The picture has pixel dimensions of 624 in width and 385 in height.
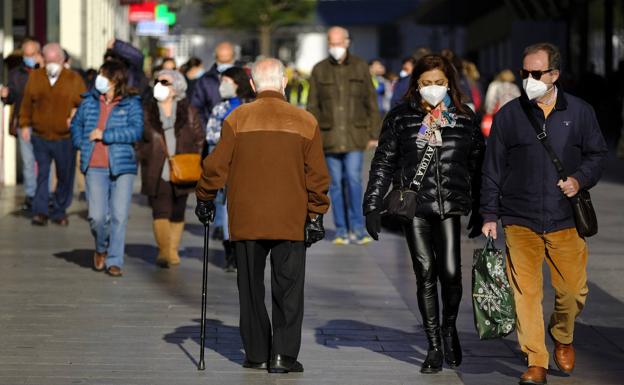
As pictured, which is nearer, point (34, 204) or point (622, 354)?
point (622, 354)

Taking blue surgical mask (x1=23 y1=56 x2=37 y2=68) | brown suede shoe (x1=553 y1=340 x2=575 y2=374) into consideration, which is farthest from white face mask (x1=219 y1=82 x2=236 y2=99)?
blue surgical mask (x1=23 y1=56 x2=37 y2=68)

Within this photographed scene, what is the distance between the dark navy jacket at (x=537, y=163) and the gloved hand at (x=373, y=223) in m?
0.57

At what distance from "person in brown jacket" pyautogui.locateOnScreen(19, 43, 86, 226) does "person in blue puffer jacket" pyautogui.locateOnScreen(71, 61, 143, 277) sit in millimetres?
3841

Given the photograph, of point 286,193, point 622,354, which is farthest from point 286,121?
point 622,354

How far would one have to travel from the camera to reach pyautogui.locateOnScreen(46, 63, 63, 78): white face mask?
16.3 meters

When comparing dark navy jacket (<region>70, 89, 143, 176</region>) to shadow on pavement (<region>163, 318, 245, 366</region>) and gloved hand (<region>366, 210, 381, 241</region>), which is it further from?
gloved hand (<region>366, 210, 381, 241</region>)

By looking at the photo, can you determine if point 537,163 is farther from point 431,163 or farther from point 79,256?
point 79,256

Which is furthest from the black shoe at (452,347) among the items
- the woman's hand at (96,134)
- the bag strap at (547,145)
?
the woman's hand at (96,134)

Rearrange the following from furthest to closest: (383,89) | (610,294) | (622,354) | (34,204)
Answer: (383,89)
(34,204)
(610,294)
(622,354)

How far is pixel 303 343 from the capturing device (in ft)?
30.4

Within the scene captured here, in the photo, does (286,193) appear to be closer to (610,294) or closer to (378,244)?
(610,294)

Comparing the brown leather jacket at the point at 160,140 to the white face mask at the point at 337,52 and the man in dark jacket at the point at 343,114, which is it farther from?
the white face mask at the point at 337,52

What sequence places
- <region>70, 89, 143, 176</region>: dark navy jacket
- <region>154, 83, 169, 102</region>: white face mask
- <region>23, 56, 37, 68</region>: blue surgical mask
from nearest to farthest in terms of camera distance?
<region>70, 89, 143, 176</region>: dark navy jacket < <region>154, 83, 169, 102</region>: white face mask < <region>23, 56, 37, 68</region>: blue surgical mask

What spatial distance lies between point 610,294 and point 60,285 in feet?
12.8
